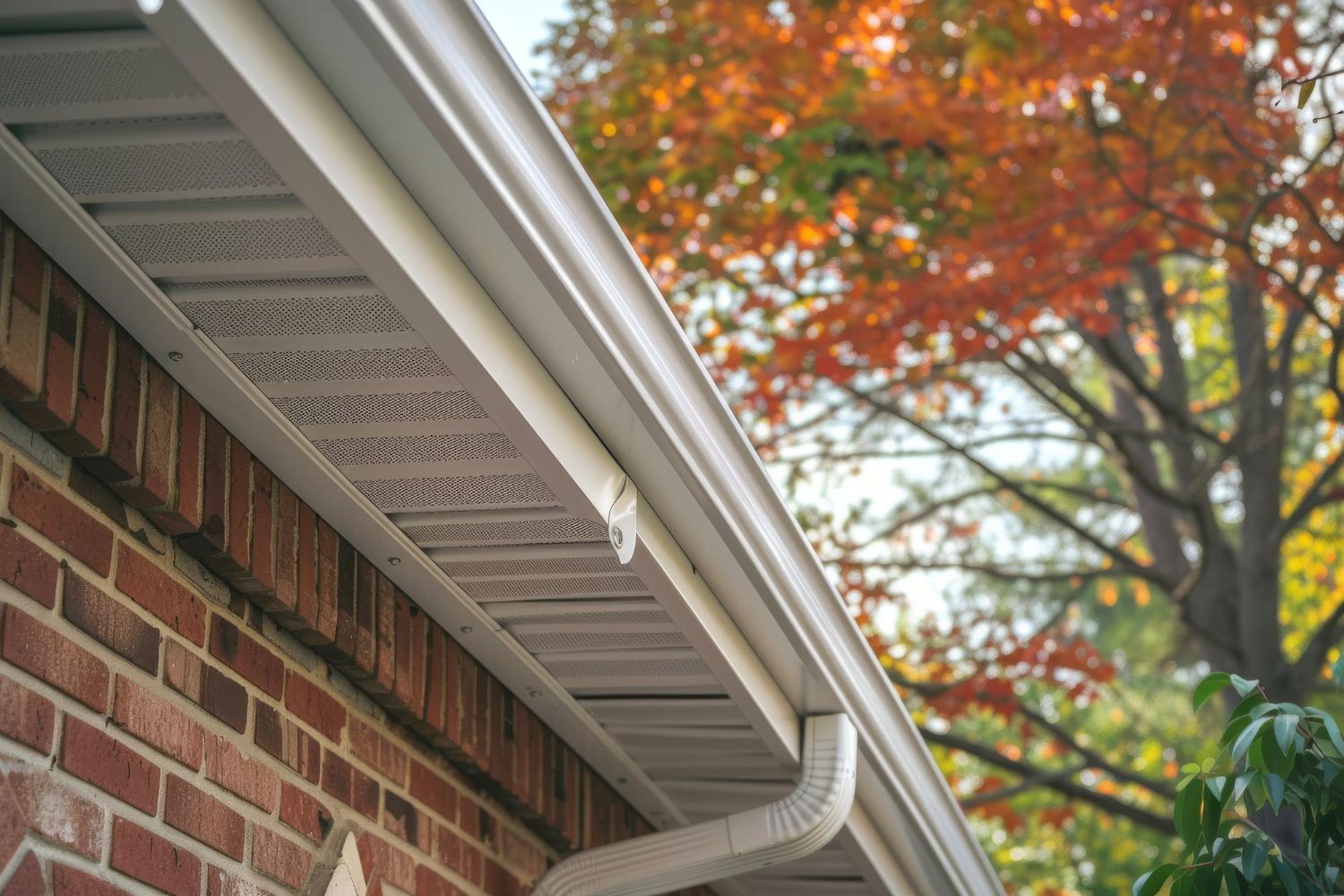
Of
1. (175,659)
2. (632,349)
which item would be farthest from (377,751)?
(632,349)

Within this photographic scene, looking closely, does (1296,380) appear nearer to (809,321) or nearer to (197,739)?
(809,321)

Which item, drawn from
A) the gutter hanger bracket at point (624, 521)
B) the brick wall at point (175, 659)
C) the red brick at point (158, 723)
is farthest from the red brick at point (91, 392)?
the gutter hanger bracket at point (624, 521)

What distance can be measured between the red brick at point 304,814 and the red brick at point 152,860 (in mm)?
277

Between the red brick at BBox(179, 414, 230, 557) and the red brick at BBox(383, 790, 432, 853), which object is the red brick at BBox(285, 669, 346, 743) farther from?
the red brick at BBox(179, 414, 230, 557)

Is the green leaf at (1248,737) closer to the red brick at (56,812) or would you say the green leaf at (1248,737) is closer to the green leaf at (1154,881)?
the green leaf at (1154,881)

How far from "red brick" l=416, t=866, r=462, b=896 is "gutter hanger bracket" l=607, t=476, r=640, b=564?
1.00 m

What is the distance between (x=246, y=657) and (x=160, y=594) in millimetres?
265

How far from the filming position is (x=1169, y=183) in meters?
7.03

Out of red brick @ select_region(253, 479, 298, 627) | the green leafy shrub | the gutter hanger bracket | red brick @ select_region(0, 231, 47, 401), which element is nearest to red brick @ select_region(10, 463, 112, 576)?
red brick @ select_region(0, 231, 47, 401)

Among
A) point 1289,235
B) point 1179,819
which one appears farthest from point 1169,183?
point 1179,819

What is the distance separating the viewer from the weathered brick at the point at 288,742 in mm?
2475

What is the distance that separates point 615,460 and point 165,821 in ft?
3.09

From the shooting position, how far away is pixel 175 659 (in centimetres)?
225

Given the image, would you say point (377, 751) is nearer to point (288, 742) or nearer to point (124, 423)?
point (288, 742)
